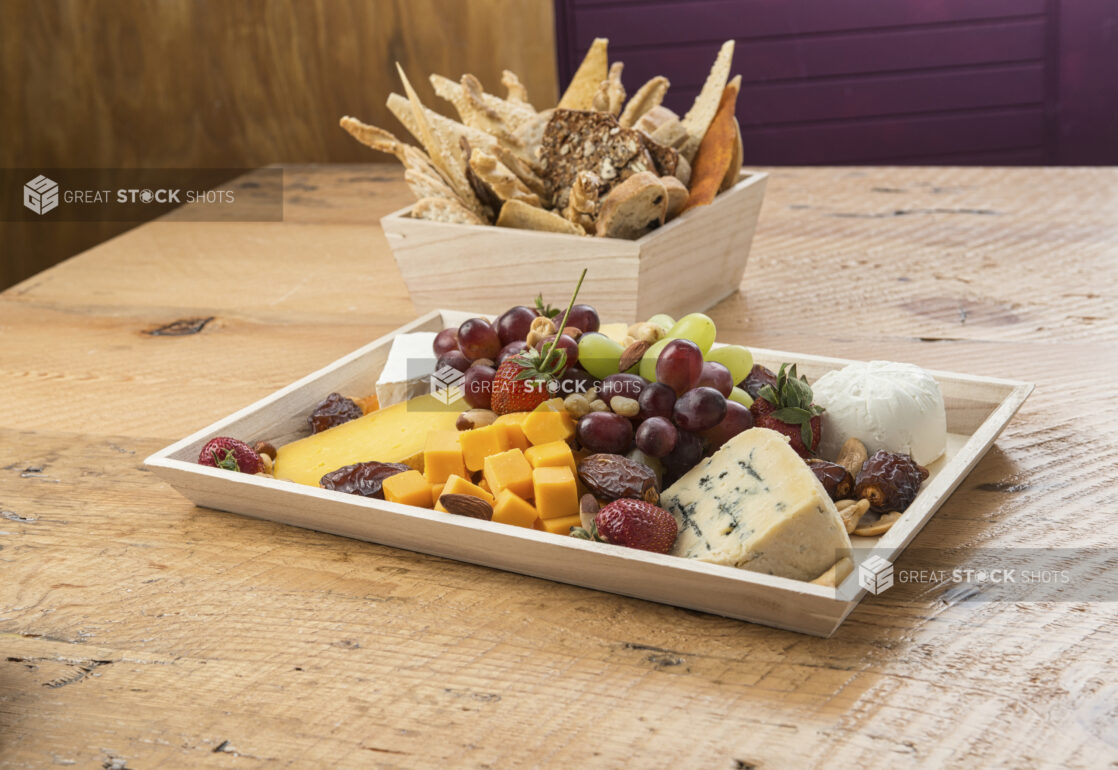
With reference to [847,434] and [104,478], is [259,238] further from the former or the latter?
[847,434]

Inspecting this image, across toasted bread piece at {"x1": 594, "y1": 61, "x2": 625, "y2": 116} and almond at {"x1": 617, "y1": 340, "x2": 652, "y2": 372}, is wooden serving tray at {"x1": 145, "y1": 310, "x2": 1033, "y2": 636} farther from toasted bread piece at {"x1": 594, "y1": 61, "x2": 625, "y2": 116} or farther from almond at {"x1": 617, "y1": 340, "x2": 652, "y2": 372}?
toasted bread piece at {"x1": 594, "y1": 61, "x2": 625, "y2": 116}

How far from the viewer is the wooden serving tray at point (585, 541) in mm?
653

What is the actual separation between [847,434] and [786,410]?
0.19 feet

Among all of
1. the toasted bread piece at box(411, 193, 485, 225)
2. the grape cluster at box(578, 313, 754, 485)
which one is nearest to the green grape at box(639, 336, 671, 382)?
the grape cluster at box(578, 313, 754, 485)

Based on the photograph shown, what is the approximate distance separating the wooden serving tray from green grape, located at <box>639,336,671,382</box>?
16 cm

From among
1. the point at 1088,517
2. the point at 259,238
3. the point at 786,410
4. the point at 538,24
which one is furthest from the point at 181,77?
the point at 1088,517

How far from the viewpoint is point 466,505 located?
743 millimetres

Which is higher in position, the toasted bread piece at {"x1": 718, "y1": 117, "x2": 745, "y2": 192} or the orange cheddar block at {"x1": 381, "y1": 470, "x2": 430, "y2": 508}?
the toasted bread piece at {"x1": 718, "y1": 117, "x2": 745, "y2": 192}

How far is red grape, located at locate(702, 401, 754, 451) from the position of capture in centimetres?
80

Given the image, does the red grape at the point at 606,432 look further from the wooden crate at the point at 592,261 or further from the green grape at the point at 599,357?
the wooden crate at the point at 592,261

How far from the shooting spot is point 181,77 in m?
2.63

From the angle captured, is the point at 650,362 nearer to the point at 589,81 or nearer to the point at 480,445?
the point at 480,445

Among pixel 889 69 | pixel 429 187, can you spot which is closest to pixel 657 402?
pixel 429 187
